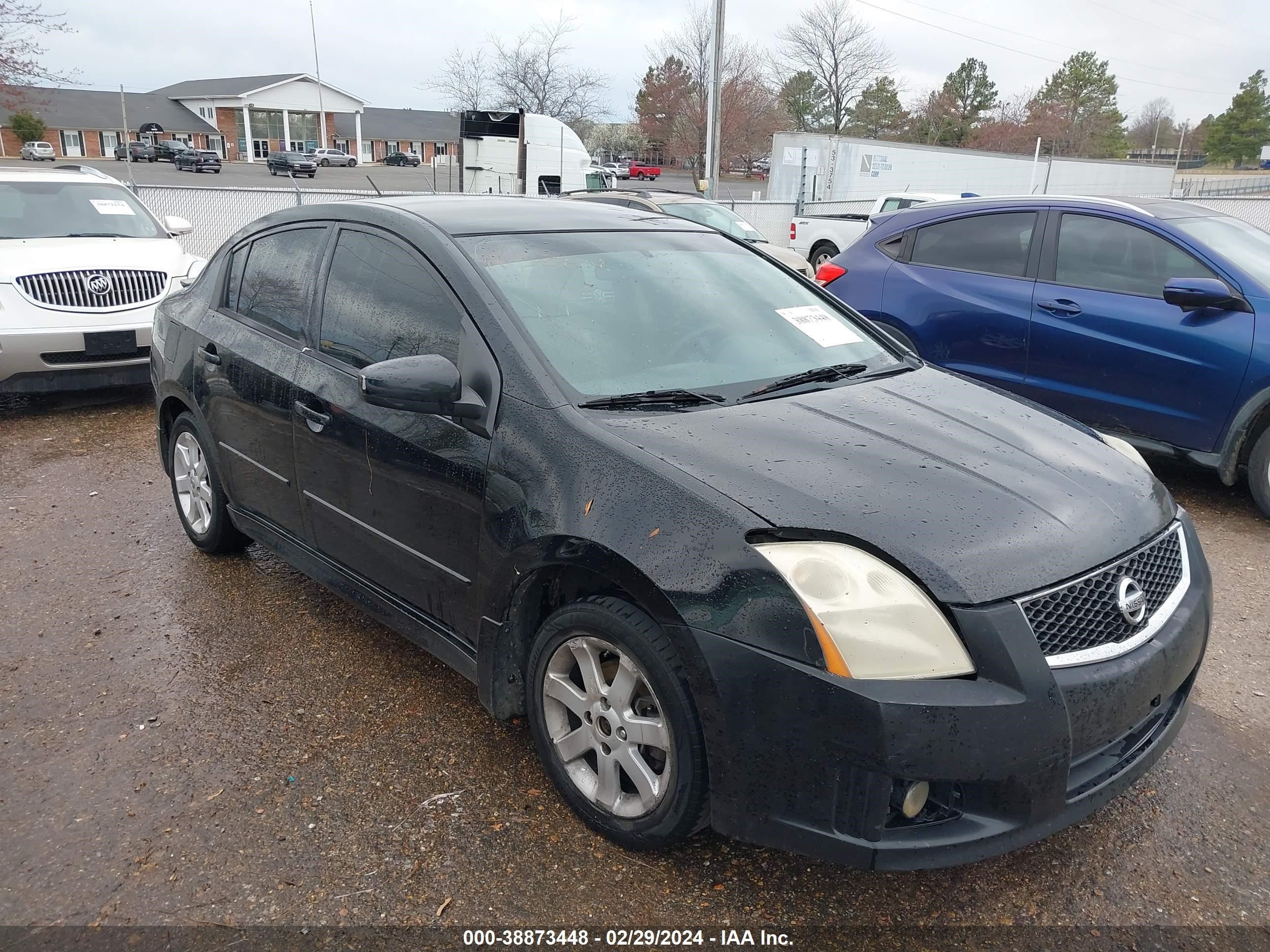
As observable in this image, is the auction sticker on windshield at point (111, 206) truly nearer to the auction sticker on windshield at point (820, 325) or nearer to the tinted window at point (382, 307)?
the tinted window at point (382, 307)

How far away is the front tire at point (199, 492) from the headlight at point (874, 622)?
10.1ft

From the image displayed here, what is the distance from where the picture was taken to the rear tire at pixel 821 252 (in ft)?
53.9

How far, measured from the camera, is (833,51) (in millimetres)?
66312

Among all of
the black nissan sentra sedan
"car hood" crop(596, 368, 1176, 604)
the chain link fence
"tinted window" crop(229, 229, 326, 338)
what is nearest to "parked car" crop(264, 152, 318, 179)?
the chain link fence

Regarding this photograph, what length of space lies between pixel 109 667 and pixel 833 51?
237 ft

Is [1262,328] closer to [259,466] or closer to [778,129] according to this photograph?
[259,466]

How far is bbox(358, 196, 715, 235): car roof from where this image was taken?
3.22 m

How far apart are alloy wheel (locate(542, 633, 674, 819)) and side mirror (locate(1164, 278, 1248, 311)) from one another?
415cm

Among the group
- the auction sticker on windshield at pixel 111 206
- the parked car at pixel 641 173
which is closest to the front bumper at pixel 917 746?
the auction sticker on windshield at pixel 111 206

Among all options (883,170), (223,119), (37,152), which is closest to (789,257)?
(883,170)

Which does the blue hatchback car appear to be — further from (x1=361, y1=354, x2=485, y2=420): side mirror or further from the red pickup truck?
the red pickup truck

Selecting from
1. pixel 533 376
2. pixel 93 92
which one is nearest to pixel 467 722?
pixel 533 376

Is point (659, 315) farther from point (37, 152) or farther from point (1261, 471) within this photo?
point (37, 152)

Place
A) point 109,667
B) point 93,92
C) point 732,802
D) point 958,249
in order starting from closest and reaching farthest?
point 732,802
point 109,667
point 958,249
point 93,92
